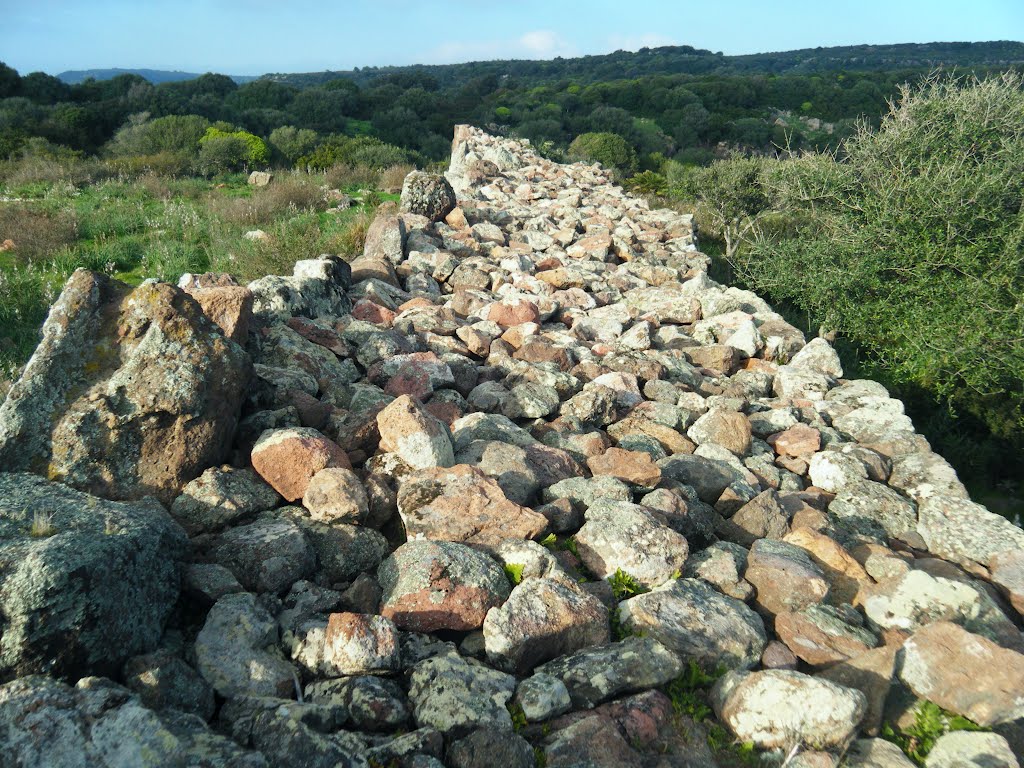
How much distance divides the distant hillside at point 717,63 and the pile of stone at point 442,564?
292ft

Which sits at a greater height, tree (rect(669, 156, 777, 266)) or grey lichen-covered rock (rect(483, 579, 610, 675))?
tree (rect(669, 156, 777, 266))

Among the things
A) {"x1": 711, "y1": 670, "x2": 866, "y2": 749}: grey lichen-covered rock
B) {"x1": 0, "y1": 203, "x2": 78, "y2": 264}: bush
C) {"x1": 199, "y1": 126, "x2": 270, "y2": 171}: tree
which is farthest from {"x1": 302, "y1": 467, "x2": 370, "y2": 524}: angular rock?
{"x1": 199, "y1": 126, "x2": 270, "y2": 171}: tree

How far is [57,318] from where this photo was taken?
3973 mm

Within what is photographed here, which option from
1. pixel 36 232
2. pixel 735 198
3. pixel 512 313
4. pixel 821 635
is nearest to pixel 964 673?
pixel 821 635

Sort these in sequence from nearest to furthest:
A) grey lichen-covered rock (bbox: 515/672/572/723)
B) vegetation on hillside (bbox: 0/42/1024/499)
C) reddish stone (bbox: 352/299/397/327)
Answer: grey lichen-covered rock (bbox: 515/672/572/723) → reddish stone (bbox: 352/299/397/327) → vegetation on hillside (bbox: 0/42/1024/499)

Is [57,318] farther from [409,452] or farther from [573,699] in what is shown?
[573,699]

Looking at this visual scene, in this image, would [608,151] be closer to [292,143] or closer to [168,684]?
[292,143]

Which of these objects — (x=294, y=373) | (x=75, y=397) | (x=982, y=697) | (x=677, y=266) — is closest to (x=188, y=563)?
(x=75, y=397)

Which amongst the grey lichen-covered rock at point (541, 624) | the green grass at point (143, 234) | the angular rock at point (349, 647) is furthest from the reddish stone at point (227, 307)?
the grey lichen-covered rock at point (541, 624)

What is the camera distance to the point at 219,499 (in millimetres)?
3660

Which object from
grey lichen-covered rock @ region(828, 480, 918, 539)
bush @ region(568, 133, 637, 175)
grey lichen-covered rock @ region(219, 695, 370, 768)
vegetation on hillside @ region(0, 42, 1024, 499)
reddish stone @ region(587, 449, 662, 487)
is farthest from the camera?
bush @ region(568, 133, 637, 175)

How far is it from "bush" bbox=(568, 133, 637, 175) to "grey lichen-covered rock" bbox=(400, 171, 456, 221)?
17.3 meters

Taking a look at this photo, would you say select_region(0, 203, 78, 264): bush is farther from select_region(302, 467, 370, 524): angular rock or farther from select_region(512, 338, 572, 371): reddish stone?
select_region(302, 467, 370, 524): angular rock

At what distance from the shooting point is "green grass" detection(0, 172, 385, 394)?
8555 mm
